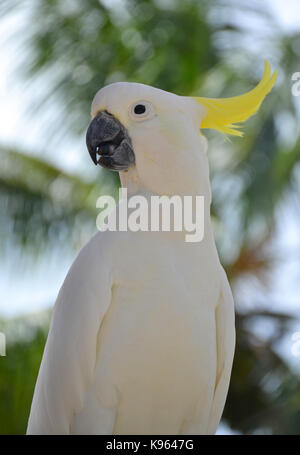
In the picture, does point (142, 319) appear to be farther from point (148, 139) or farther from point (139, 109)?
point (139, 109)

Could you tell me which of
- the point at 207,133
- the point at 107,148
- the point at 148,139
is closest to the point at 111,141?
the point at 107,148

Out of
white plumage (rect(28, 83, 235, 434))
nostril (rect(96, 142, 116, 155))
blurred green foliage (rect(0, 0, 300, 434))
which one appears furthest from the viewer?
blurred green foliage (rect(0, 0, 300, 434))

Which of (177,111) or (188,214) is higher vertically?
(177,111)

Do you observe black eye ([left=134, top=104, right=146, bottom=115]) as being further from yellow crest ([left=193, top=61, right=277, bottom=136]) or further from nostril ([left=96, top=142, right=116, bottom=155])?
yellow crest ([left=193, top=61, right=277, bottom=136])

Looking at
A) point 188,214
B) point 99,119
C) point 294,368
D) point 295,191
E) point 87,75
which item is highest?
point 87,75

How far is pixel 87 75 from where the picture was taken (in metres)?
8.02

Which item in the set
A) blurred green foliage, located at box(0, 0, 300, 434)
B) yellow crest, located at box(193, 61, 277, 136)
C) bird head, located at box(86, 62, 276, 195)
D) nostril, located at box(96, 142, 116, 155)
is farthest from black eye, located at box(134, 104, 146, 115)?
blurred green foliage, located at box(0, 0, 300, 434)

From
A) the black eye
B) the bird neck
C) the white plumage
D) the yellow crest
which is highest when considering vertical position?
the yellow crest

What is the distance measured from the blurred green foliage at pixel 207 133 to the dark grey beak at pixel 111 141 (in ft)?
15.9

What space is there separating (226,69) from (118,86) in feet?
17.9

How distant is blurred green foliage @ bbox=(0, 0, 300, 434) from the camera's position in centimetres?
801

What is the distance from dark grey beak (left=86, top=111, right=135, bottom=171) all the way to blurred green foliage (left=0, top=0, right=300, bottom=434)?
191 inches
